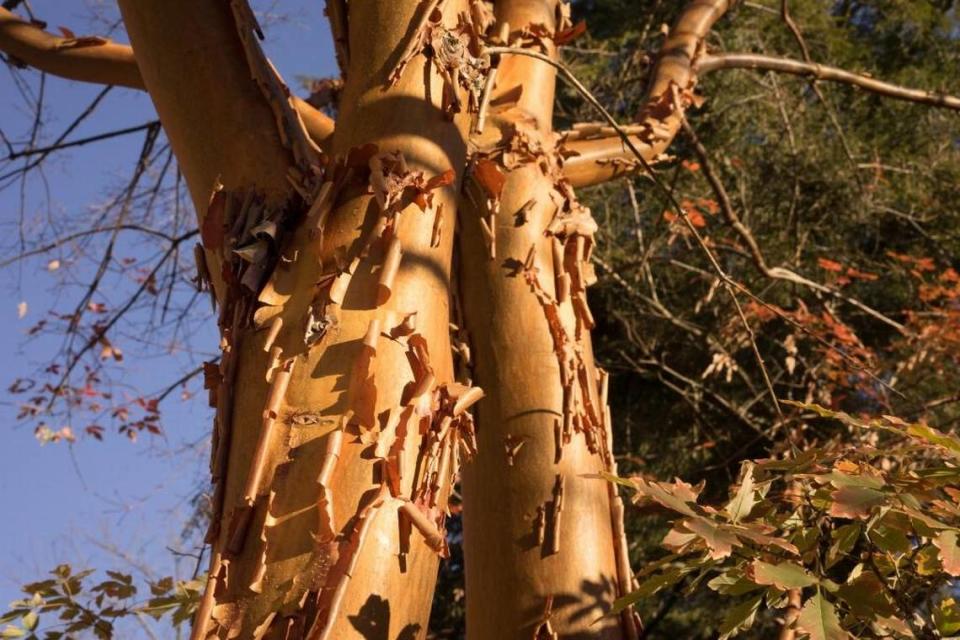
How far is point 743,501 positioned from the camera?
112cm

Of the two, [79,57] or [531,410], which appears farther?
[79,57]

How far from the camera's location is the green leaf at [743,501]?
3.62 feet

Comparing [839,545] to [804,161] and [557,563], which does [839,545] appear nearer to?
[557,563]

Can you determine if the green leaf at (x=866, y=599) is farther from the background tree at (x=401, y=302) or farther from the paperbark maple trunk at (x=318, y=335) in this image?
the paperbark maple trunk at (x=318, y=335)

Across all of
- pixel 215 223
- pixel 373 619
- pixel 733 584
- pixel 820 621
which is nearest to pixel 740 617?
pixel 733 584

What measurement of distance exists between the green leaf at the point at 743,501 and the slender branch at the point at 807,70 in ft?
6.53

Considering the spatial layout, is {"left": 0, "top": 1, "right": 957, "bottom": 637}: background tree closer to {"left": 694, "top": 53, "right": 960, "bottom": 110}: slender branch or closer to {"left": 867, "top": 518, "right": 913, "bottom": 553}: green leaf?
{"left": 694, "top": 53, "right": 960, "bottom": 110}: slender branch

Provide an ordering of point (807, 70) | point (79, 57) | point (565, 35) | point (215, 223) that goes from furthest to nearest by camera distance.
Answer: point (807, 70)
point (565, 35)
point (79, 57)
point (215, 223)

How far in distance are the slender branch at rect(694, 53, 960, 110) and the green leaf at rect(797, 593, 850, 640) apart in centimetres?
218

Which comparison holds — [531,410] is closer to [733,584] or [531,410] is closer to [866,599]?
[733,584]

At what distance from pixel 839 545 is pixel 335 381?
2.07ft

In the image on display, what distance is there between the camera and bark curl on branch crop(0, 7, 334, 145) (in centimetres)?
204

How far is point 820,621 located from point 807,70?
2441 mm

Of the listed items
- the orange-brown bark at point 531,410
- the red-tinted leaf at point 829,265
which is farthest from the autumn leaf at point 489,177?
the red-tinted leaf at point 829,265
